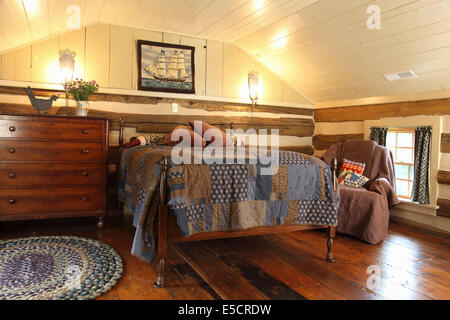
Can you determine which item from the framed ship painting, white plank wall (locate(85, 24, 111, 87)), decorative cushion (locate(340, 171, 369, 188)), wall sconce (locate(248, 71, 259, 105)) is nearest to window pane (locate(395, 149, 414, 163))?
decorative cushion (locate(340, 171, 369, 188))

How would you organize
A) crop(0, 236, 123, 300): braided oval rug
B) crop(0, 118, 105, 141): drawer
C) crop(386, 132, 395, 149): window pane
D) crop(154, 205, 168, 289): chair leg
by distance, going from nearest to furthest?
1. crop(0, 236, 123, 300): braided oval rug
2. crop(154, 205, 168, 289): chair leg
3. crop(0, 118, 105, 141): drawer
4. crop(386, 132, 395, 149): window pane

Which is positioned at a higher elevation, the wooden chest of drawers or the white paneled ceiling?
the white paneled ceiling

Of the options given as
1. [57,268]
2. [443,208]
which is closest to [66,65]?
[57,268]

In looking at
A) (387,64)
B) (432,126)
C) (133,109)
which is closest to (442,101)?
(432,126)

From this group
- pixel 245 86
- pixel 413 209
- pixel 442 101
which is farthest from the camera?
pixel 245 86

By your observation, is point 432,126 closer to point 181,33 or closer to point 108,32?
point 181,33

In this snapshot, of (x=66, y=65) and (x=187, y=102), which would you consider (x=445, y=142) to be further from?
(x=66, y=65)

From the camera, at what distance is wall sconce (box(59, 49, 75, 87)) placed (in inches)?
143

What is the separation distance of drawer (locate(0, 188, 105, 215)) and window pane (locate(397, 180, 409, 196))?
349 centimetres

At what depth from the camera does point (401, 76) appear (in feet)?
12.0

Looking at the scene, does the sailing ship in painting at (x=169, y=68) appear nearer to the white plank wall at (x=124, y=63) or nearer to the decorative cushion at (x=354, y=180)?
the white plank wall at (x=124, y=63)

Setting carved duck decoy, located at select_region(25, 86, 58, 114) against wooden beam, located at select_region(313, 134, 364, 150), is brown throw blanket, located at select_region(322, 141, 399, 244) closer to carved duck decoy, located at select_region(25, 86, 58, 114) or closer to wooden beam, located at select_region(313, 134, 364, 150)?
wooden beam, located at select_region(313, 134, 364, 150)

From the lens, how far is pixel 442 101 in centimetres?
354

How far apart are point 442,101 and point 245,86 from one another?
2.33m
